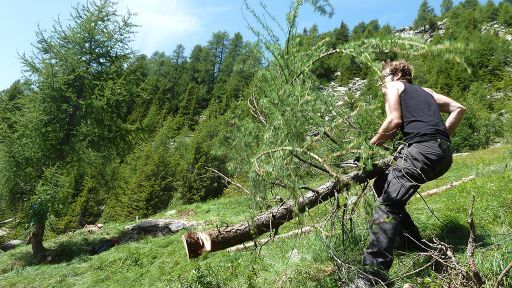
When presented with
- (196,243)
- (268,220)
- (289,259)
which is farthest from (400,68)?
(196,243)

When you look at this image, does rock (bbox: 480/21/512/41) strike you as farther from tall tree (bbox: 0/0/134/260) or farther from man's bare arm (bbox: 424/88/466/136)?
tall tree (bbox: 0/0/134/260)

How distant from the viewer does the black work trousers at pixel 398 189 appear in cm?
371

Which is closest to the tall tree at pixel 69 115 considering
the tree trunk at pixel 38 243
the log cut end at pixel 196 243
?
the tree trunk at pixel 38 243

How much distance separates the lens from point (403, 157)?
12.4 ft

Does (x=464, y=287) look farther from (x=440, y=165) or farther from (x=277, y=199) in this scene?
(x=277, y=199)

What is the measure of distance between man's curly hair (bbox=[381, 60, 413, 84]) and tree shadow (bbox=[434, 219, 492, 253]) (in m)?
2.01

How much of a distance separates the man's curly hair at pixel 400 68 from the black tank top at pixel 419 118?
0.28m

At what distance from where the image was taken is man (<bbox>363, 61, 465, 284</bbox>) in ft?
12.2

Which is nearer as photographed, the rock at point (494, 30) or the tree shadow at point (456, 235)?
the rock at point (494, 30)

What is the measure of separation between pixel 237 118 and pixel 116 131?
11.8m

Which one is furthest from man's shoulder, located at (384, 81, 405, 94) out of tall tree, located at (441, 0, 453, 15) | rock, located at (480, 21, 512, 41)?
tall tree, located at (441, 0, 453, 15)

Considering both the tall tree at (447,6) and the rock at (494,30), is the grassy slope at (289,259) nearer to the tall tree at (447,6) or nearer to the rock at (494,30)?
the rock at (494,30)

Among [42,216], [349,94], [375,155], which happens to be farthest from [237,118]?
[42,216]

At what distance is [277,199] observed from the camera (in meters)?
4.35
